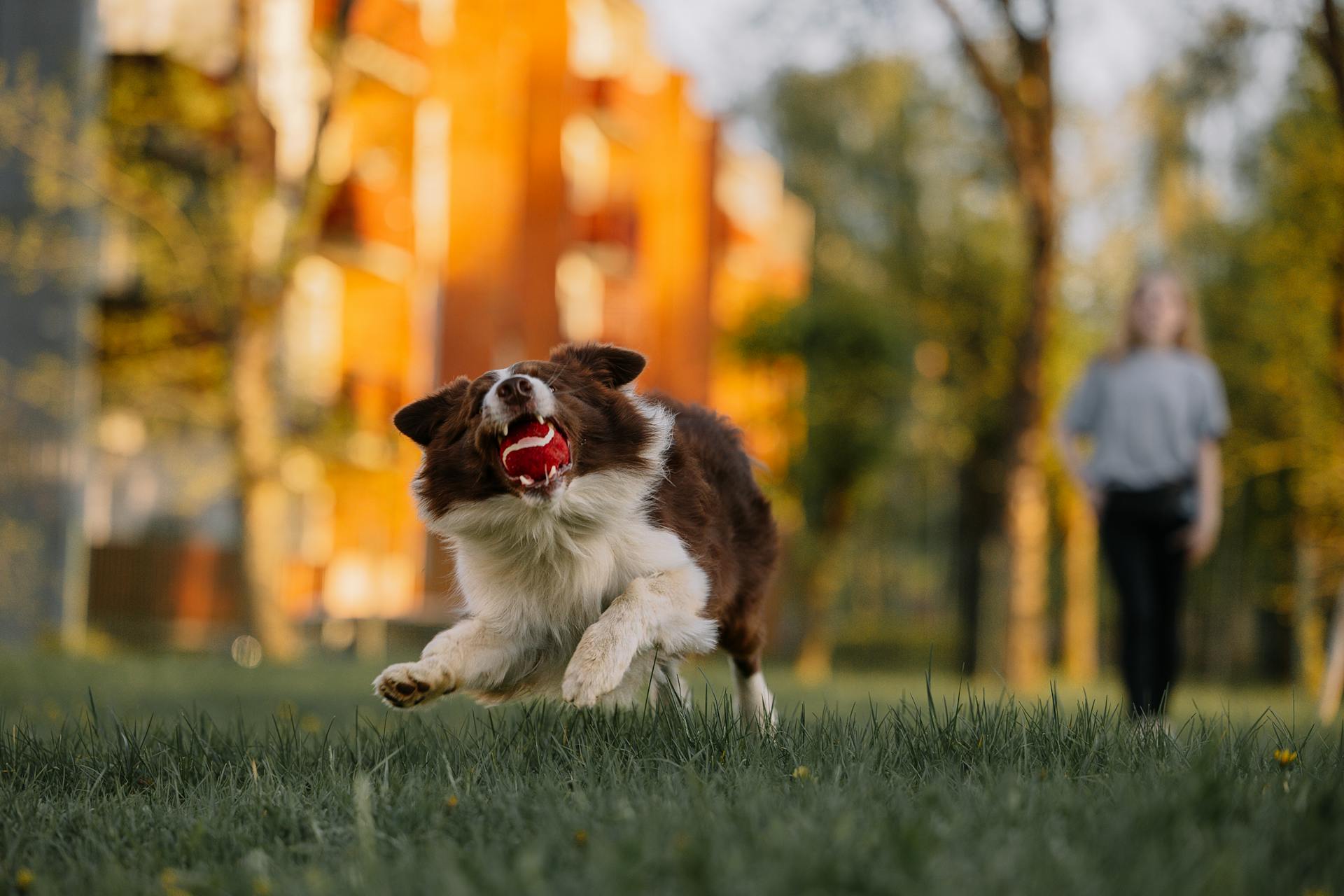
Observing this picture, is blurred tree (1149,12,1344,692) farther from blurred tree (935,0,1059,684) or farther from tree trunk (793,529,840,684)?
tree trunk (793,529,840,684)

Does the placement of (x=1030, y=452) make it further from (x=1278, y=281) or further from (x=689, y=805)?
(x=689, y=805)

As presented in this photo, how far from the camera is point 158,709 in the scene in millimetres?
→ 7211

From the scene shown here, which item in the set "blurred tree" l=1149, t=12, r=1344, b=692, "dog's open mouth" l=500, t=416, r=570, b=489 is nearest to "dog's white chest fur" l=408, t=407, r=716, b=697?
"dog's open mouth" l=500, t=416, r=570, b=489

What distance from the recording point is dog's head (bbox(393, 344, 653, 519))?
428 centimetres

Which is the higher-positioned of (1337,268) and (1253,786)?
(1337,268)

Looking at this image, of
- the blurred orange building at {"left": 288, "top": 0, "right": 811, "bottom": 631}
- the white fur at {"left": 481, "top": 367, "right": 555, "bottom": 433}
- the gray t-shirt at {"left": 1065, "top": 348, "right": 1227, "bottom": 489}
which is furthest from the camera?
the blurred orange building at {"left": 288, "top": 0, "right": 811, "bottom": 631}

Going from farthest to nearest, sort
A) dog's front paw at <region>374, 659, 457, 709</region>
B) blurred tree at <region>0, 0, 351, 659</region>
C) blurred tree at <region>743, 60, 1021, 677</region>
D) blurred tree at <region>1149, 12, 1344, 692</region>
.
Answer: blurred tree at <region>743, 60, 1021, 677</region> < blurred tree at <region>0, 0, 351, 659</region> < blurred tree at <region>1149, 12, 1344, 692</region> < dog's front paw at <region>374, 659, 457, 709</region>

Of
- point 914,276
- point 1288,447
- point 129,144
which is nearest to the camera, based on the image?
point 129,144

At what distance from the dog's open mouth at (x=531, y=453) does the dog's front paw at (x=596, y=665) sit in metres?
0.49

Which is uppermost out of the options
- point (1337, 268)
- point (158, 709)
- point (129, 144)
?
point (129, 144)

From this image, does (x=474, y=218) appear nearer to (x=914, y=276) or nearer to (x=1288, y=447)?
(x=914, y=276)

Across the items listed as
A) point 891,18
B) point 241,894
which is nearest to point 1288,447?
point 891,18

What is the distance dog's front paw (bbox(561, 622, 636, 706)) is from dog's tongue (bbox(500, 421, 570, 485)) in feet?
1.68

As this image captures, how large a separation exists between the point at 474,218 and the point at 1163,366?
59.4 ft
